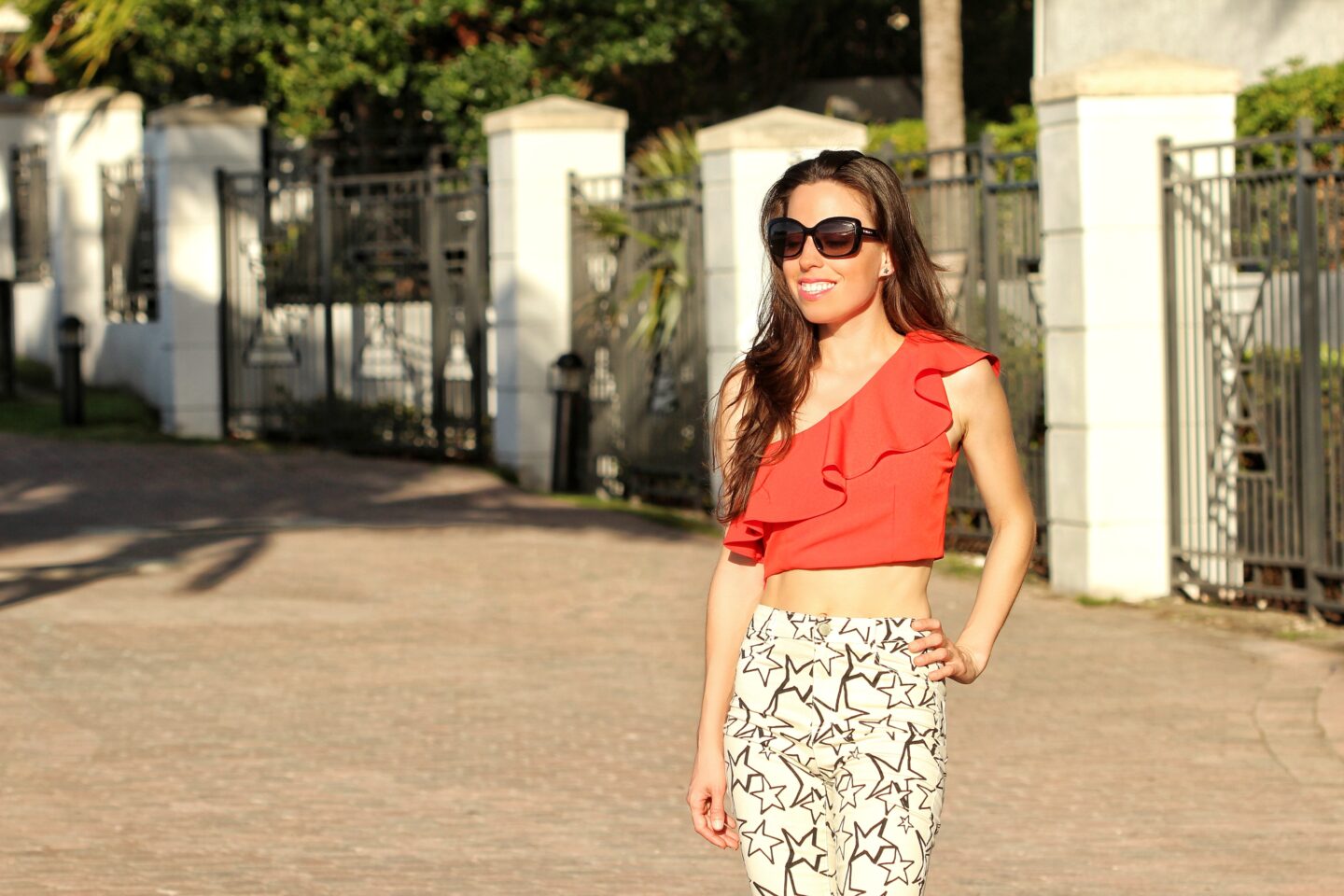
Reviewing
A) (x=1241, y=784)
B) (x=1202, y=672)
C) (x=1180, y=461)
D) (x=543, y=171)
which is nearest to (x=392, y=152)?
(x=543, y=171)

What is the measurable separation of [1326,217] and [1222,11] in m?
10.4

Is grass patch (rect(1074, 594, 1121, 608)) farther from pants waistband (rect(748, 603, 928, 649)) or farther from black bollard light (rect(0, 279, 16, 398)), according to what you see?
black bollard light (rect(0, 279, 16, 398))

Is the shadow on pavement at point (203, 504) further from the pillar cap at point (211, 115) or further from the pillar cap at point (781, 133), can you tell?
the pillar cap at point (211, 115)

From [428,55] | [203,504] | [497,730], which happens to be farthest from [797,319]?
[428,55]

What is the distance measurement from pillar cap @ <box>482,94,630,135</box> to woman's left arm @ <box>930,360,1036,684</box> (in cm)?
1323

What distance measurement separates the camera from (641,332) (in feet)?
51.3

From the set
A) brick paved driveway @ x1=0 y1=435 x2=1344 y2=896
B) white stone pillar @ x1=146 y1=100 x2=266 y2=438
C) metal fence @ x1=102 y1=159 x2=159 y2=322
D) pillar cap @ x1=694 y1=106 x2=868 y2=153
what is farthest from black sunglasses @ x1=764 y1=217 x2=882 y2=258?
metal fence @ x1=102 y1=159 x2=159 y2=322

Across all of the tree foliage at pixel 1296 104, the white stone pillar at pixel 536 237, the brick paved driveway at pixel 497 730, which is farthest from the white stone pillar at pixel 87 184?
the tree foliage at pixel 1296 104

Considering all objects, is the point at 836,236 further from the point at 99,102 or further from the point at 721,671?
the point at 99,102

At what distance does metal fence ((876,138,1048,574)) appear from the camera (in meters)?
12.0

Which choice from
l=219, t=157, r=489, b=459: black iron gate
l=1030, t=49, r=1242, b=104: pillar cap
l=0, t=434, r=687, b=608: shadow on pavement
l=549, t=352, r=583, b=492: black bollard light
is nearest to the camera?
l=1030, t=49, r=1242, b=104: pillar cap

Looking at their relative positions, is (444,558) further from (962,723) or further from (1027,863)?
(1027,863)

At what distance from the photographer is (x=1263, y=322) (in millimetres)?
10508

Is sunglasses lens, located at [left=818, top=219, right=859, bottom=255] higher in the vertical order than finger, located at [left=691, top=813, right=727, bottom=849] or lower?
higher
